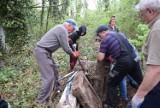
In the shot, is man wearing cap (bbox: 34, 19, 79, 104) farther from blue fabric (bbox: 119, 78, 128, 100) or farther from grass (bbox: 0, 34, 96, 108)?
blue fabric (bbox: 119, 78, 128, 100)

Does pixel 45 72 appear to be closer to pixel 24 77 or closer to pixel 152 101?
pixel 24 77

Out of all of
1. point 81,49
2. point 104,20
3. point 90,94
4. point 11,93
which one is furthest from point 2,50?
point 90,94

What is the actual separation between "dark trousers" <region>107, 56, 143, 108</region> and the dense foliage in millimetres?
1716

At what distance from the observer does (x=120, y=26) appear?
10758 millimetres

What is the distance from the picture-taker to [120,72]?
5.08m

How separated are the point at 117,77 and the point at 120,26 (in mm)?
5911

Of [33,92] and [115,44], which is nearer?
[115,44]

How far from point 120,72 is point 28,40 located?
713 centimetres

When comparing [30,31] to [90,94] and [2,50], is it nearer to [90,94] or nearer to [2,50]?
[2,50]

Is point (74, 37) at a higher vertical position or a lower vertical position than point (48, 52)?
higher

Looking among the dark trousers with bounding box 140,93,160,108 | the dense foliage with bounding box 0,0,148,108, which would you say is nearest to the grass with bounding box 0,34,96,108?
the dense foliage with bounding box 0,0,148,108

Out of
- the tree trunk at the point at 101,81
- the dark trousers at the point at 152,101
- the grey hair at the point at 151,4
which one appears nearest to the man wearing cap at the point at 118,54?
the tree trunk at the point at 101,81

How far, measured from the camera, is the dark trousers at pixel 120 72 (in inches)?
197

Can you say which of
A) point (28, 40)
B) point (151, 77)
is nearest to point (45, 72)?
point (151, 77)
